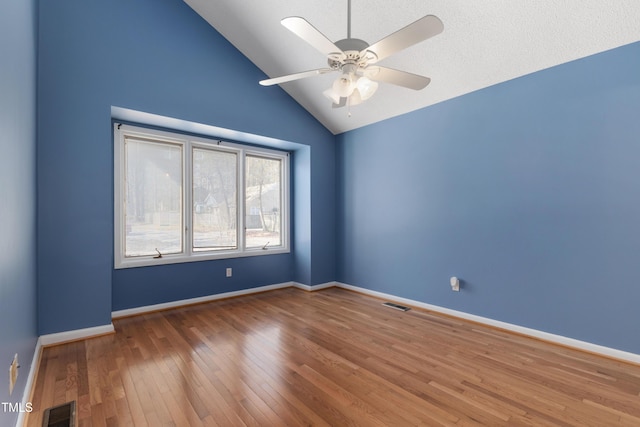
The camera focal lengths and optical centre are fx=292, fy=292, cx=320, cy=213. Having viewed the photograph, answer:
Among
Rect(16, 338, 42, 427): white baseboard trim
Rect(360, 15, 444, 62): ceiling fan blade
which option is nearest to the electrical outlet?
Rect(16, 338, 42, 427): white baseboard trim

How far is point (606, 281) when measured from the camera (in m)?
2.47

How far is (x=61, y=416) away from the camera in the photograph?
67.6 inches

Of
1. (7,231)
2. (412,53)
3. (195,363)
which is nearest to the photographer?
(7,231)

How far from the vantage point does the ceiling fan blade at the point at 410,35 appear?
1.50 meters

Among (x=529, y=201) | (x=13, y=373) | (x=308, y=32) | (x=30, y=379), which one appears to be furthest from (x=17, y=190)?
(x=529, y=201)

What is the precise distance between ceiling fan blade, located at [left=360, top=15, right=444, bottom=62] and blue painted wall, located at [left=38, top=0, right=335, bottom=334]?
2486 millimetres

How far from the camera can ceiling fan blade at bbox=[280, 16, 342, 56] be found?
1.57m

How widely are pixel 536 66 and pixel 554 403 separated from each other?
9.23 ft

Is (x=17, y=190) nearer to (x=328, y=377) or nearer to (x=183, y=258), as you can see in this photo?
(x=183, y=258)

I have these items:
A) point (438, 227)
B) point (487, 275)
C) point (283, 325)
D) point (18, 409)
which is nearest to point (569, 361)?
point (487, 275)

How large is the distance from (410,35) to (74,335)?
3702 mm

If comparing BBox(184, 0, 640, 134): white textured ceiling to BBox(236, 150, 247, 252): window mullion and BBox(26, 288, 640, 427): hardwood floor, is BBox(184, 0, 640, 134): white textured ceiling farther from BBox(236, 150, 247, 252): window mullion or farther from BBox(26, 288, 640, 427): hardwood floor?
BBox(26, 288, 640, 427): hardwood floor

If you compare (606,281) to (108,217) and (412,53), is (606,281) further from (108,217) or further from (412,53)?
(108,217)

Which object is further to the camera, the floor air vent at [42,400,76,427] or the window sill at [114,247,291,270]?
the window sill at [114,247,291,270]
